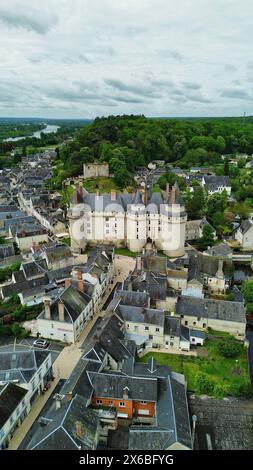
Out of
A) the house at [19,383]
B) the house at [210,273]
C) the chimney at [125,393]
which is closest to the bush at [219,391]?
the chimney at [125,393]

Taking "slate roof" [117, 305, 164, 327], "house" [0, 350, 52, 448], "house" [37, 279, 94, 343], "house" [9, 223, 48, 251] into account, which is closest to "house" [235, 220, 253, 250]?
"slate roof" [117, 305, 164, 327]

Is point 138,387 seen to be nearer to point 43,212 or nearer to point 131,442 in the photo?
point 131,442

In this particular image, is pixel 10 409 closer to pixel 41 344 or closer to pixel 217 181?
pixel 41 344

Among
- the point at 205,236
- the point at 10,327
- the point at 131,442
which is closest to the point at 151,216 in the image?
the point at 205,236

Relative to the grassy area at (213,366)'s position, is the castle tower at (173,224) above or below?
above

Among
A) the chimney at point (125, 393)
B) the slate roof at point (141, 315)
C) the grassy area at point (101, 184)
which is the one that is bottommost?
the chimney at point (125, 393)

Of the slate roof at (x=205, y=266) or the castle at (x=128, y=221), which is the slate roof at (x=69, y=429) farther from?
the castle at (x=128, y=221)

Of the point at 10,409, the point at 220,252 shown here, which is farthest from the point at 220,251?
the point at 10,409
